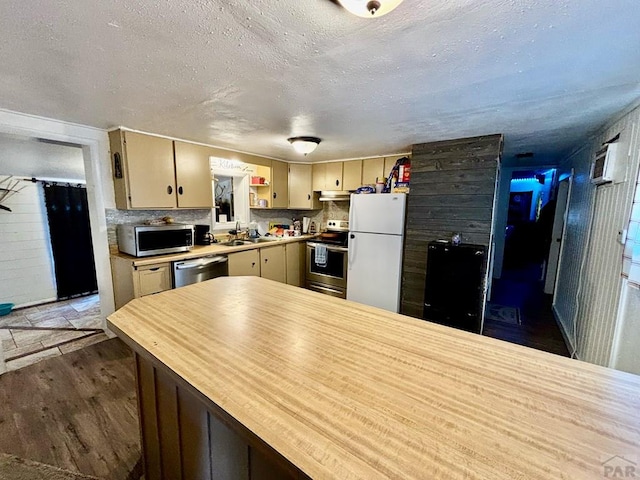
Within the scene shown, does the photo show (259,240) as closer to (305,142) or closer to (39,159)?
(305,142)

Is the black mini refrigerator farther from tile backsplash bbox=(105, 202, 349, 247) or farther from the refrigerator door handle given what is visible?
tile backsplash bbox=(105, 202, 349, 247)

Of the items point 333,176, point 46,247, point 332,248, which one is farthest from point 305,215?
point 46,247

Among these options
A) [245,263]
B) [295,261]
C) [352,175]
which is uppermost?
[352,175]

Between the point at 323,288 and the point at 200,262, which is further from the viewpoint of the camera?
the point at 323,288

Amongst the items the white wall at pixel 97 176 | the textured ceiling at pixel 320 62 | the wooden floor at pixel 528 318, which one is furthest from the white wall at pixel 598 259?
the white wall at pixel 97 176

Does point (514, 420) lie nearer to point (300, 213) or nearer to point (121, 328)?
point (121, 328)

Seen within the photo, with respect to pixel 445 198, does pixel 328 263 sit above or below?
below

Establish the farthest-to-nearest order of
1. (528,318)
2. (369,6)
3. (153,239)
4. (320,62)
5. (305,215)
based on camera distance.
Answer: (305,215), (528,318), (153,239), (320,62), (369,6)

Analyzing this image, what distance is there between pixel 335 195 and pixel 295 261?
4.02ft

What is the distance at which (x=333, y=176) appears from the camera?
423 centimetres

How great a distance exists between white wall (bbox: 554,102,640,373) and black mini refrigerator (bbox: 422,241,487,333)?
80cm

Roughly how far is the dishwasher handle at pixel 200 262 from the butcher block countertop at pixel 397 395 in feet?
5.50

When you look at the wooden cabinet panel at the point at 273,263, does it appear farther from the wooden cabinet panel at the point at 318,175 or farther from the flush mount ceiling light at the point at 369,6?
the flush mount ceiling light at the point at 369,6

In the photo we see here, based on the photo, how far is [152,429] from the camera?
1.22m
